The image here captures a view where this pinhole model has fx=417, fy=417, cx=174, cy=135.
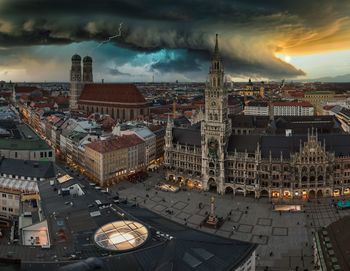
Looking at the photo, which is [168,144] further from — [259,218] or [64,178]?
[64,178]

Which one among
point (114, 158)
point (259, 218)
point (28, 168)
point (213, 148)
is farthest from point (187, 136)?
point (28, 168)

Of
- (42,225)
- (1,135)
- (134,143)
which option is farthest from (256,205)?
(1,135)

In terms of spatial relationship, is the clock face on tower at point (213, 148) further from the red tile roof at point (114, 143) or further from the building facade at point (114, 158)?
the red tile roof at point (114, 143)

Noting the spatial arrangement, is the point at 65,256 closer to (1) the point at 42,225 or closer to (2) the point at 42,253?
(2) the point at 42,253

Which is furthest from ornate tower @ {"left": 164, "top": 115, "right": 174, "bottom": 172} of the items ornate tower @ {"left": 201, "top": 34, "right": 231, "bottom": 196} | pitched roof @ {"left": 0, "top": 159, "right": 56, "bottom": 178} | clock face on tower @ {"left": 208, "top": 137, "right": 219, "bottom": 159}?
pitched roof @ {"left": 0, "top": 159, "right": 56, "bottom": 178}

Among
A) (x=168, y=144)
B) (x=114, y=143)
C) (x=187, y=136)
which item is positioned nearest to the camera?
(x=187, y=136)

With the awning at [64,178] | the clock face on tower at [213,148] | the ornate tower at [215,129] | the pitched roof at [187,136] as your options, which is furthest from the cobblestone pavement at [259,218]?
the awning at [64,178]
